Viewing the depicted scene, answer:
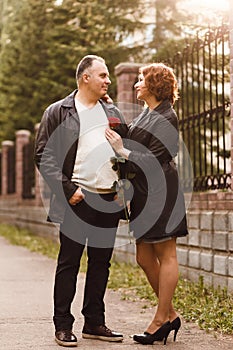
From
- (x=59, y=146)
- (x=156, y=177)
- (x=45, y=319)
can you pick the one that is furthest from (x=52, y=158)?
(x=45, y=319)

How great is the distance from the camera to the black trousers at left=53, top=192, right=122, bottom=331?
17.5 feet

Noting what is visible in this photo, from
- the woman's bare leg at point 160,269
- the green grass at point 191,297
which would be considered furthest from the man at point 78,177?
the green grass at point 191,297

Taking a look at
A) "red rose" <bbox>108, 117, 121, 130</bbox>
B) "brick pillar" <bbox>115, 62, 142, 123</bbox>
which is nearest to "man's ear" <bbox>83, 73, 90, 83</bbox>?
"red rose" <bbox>108, 117, 121, 130</bbox>

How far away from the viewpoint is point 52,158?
533 cm

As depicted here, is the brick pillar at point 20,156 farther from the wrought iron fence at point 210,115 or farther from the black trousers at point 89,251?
the black trousers at point 89,251

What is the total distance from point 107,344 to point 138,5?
1353 centimetres

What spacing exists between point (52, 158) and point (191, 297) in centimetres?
234

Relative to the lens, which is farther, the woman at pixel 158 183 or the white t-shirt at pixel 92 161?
the white t-shirt at pixel 92 161

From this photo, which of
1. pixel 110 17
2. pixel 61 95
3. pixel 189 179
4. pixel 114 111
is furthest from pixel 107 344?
pixel 61 95

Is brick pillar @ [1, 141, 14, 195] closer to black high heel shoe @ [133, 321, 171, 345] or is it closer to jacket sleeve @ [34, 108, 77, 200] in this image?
jacket sleeve @ [34, 108, 77, 200]

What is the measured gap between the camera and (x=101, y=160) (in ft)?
17.6

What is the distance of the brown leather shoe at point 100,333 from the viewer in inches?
213

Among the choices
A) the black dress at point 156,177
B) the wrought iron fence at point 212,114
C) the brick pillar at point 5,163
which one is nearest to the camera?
the black dress at point 156,177

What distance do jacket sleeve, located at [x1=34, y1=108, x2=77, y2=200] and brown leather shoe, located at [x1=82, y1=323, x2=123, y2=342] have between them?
3.12ft
